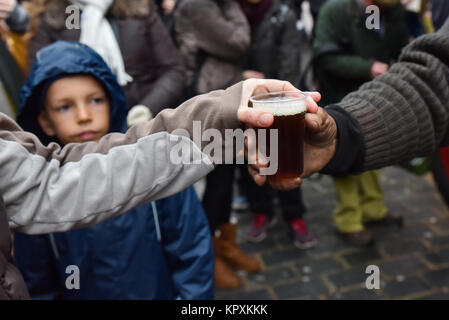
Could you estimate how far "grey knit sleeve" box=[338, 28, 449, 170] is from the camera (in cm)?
175

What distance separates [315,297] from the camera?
11.0 feet

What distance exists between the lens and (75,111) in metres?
2.20

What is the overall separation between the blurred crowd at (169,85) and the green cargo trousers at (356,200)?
0.01 m

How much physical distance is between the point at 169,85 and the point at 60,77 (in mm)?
1290

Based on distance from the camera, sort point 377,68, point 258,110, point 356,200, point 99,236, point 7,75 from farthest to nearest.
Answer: point 356,200, point 377,68, point 7,75, point 99,236, point 258,110

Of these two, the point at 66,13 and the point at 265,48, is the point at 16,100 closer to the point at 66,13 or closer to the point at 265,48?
the point at 66,13

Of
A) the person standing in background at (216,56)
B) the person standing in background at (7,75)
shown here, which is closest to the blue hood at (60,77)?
the person standing in background at (7,75)

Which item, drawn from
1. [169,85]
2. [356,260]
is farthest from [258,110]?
[356,260]

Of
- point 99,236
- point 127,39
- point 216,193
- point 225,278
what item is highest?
point 127,39

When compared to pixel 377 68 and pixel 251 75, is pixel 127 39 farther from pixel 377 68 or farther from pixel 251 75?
pixel 377 68

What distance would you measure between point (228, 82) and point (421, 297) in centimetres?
221

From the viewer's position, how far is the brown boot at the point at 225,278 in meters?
3.61
